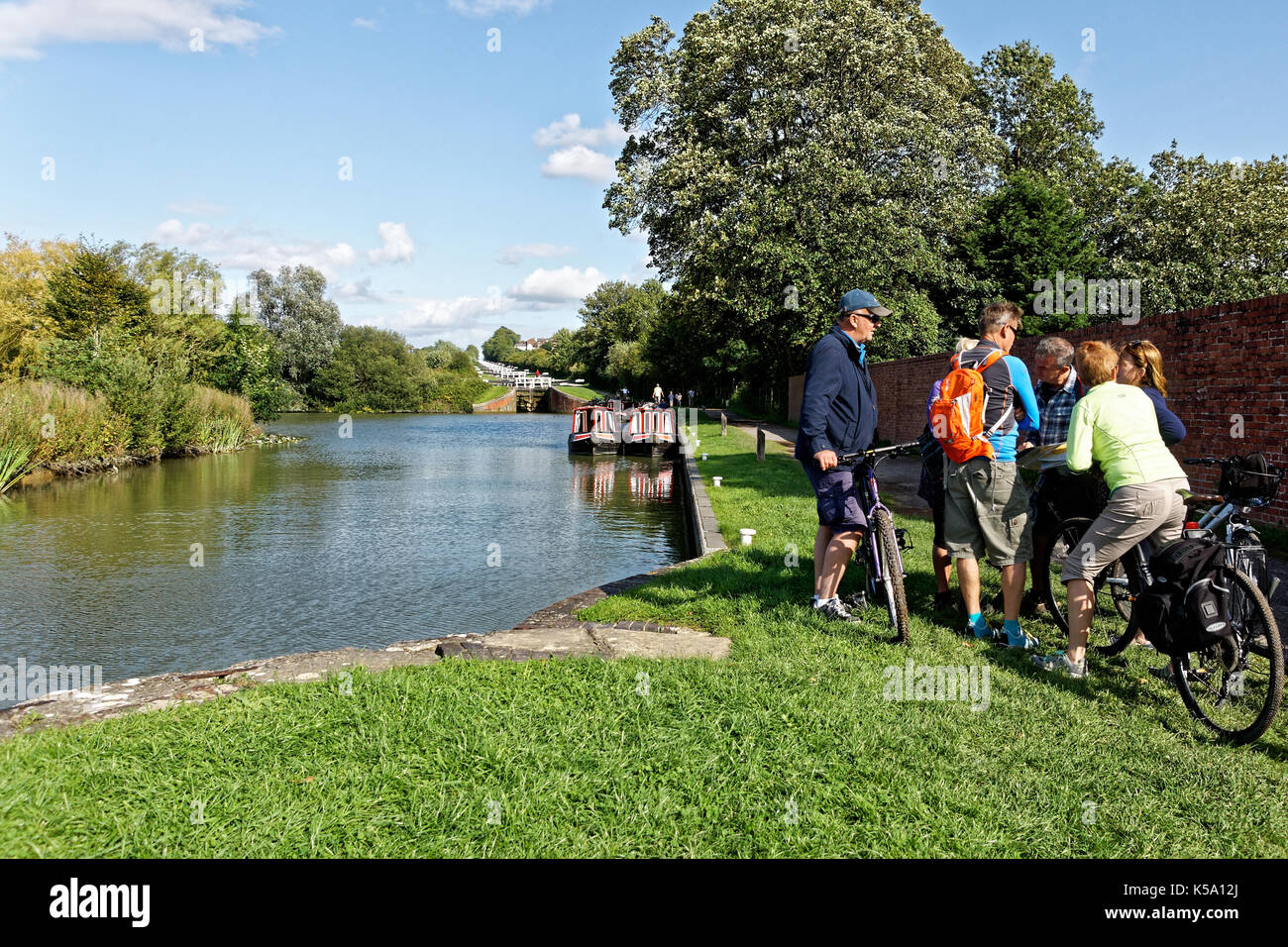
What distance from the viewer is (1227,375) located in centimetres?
945

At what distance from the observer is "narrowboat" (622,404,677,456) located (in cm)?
2828

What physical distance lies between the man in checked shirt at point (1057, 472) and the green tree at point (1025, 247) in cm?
2380

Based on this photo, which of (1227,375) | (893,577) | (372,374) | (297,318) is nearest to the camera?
(893,577)

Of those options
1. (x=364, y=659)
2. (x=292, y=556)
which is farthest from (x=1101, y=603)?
(x=292, y=556)

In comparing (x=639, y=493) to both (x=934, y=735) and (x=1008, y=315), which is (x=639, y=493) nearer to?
(x=1008, y=315)

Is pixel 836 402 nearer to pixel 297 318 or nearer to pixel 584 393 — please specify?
pixel 297 318

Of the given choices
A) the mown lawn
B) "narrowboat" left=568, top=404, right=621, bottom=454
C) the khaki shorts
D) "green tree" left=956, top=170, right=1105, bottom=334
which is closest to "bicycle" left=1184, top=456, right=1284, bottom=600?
the mown lawn

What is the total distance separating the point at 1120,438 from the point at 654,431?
79.1 feet

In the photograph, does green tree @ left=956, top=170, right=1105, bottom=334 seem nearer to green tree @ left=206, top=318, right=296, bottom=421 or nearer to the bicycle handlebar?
the bicycle handlebar

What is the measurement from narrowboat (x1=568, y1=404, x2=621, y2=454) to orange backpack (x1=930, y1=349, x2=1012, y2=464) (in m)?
24.9

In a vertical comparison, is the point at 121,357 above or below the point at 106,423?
above

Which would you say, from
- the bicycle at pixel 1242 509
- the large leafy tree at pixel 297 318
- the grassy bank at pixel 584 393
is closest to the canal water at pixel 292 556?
the bicycle at pixel 1242 509
